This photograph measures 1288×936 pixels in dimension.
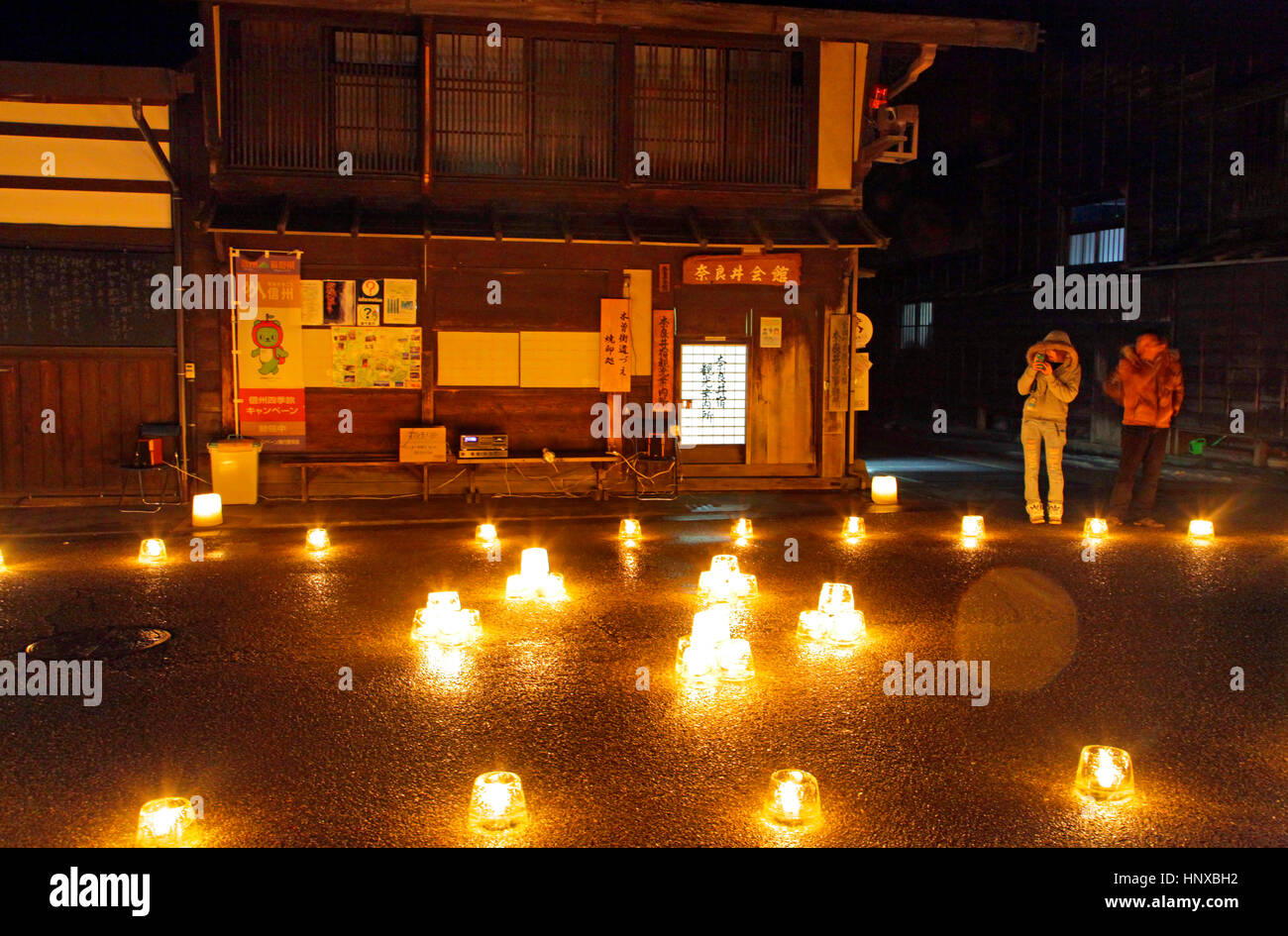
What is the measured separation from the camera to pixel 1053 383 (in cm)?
1359

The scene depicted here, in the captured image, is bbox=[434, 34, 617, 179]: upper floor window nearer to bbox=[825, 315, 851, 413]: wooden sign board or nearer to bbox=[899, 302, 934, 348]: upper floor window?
bbox=[825, 315, 851, 413]: wooden sign board

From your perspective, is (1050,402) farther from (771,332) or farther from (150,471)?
(150,471)

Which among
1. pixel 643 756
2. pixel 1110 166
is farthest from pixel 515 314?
pixel 1110 166

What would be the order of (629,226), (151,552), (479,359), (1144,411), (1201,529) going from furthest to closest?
1. (479,359)
2. (629,226)
3. (1144,411)
4. (1201,529)
5. (151,552)

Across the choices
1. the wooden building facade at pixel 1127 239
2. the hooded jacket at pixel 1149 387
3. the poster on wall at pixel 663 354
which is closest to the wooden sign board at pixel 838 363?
the poster on wall at pixel 663 354

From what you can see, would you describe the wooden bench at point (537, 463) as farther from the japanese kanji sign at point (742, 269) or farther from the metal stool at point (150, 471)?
the metal stool at point (150, 471)

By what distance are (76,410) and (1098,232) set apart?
71.6 ft

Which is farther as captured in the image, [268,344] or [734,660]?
[268,344]

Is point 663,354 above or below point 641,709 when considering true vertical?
above

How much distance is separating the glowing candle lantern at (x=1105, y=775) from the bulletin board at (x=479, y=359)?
12.1 meters

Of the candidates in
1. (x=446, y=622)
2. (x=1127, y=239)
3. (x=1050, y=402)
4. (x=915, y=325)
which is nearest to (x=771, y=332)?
(x=1050, y=402)

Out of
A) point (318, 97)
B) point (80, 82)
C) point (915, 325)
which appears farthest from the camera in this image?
point (915, 325)

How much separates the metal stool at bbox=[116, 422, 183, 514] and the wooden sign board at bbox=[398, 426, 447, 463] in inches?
123

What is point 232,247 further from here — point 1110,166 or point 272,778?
point 1110,166
